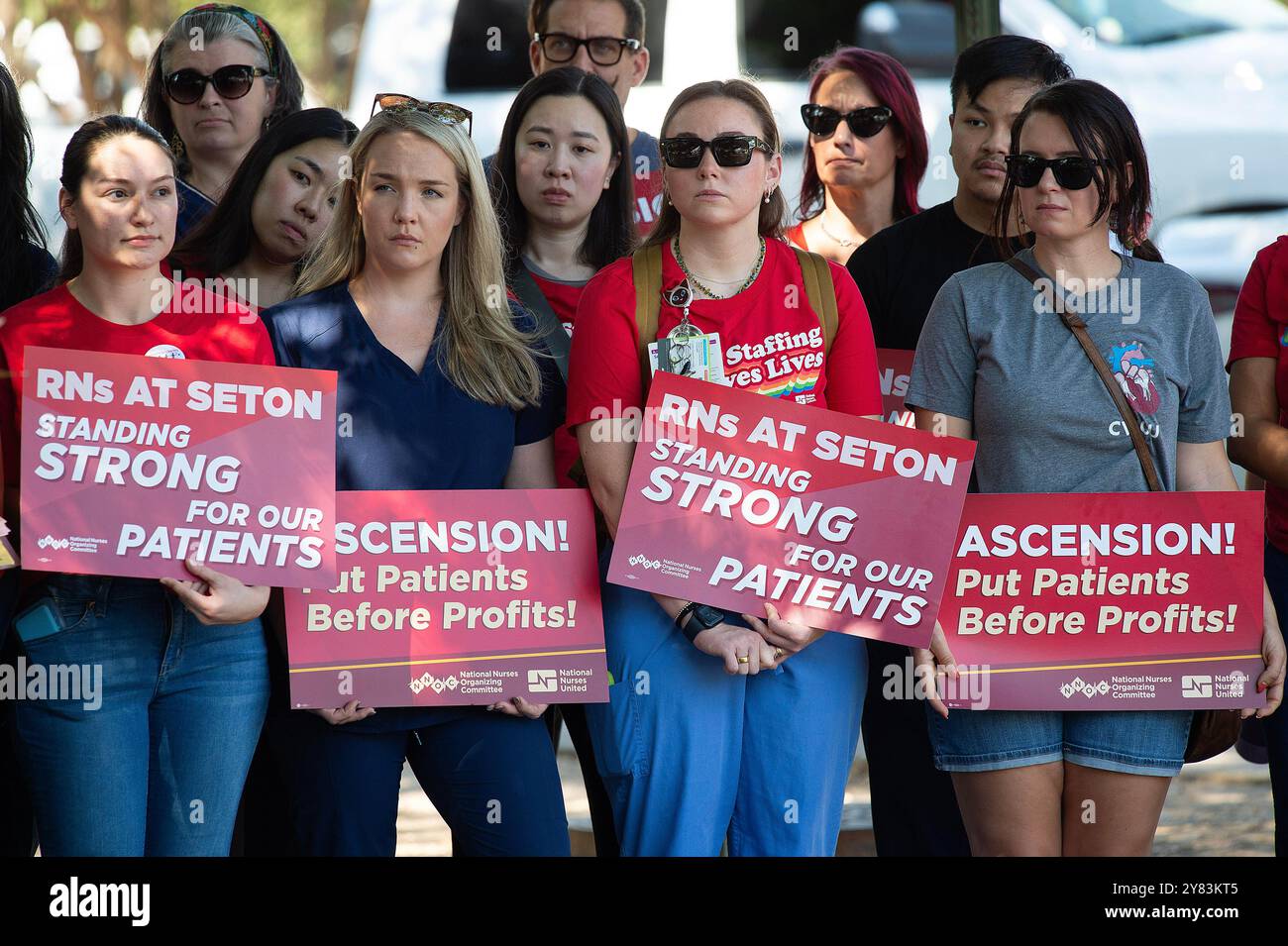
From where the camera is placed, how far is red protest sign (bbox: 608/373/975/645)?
157 inches

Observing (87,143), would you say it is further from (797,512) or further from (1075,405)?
(1075,405)

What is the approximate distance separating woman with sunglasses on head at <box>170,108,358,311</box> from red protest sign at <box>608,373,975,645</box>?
1.28 meters

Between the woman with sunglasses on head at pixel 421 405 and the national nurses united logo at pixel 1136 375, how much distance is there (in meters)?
1.35

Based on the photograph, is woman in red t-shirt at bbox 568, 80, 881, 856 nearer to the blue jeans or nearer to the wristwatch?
the wristwatch

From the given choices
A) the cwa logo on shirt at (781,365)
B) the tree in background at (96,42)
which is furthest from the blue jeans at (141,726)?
the tree in background at (96,42)

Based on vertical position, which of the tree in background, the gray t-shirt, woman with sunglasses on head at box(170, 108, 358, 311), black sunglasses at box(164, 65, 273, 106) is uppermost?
the tree in background

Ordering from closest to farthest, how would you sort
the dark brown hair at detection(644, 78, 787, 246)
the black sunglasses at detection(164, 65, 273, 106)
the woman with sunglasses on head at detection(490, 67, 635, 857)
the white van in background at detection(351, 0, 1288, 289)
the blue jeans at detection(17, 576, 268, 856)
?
the blue jeans at detection(17, 576, 268, 856) < the dark brown hair at detection(644, 78, 787, 246) < the woman with sunglasses on head at detection(490, 67, 635, 857) < the black sunglasses at detection(164, 65, 273, 106) < the white van in background at detection(351, 0, 1288, 289)

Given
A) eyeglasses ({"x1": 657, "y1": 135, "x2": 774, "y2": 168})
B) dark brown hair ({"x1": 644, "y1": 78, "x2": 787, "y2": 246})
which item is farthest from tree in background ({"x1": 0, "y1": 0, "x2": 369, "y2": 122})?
eyeglasses ({"x1": 657, "y1": 135, "x2": 774, "y2": 168})

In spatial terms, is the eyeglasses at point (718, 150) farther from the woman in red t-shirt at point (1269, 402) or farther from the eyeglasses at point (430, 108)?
the woman in red t-shirt at point (1269, 402)

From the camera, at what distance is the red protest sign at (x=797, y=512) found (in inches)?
157

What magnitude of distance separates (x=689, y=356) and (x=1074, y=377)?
0.91 meters
